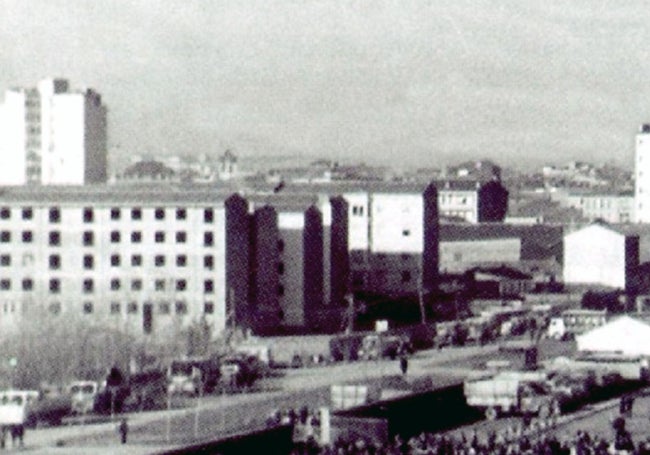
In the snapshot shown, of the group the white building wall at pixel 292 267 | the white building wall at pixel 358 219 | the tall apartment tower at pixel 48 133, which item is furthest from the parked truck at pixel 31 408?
the tall apartment tower at pixel 48 133

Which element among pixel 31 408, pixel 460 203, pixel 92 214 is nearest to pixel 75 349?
pixel 31 408

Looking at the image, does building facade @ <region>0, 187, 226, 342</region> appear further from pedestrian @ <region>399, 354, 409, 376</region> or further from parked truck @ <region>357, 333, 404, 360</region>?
pedestrian @ <region>399, 354, 409, 376</region>

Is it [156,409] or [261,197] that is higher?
[261,197]

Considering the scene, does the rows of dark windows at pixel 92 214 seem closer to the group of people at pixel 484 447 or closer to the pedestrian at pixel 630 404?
the pedestrian at pixel 630 404

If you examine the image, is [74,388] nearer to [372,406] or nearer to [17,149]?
[372,406]

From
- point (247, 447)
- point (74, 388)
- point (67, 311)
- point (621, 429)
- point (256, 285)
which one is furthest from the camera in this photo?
point (256, 285)

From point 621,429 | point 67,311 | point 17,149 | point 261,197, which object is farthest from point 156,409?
point 17,149

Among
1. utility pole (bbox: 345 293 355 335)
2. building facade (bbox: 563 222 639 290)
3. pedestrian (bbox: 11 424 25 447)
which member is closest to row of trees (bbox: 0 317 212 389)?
pedestrian (bbox: 11 424 25 447)
